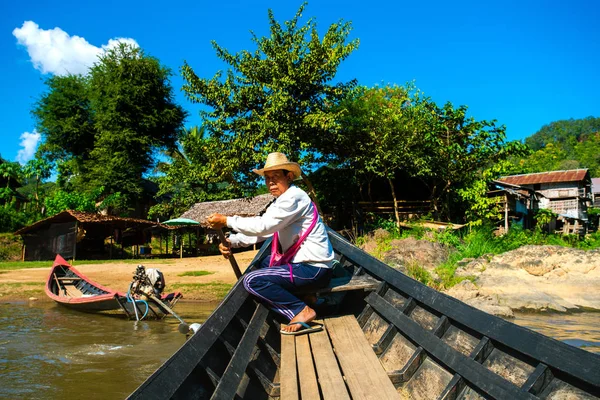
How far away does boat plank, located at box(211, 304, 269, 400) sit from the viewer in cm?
237

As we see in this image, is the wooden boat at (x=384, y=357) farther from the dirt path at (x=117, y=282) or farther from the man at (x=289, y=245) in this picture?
the dirt path at (x=117, y=282)

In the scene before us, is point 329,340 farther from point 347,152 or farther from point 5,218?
point 5,218

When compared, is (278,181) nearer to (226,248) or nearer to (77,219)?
(226,248)

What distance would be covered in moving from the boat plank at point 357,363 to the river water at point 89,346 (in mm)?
2545

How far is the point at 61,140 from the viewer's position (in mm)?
31891

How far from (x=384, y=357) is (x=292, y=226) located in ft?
4.27

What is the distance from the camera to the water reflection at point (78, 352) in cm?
473

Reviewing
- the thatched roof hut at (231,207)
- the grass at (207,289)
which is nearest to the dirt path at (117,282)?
the grass at (207,289)

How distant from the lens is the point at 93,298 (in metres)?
8.56

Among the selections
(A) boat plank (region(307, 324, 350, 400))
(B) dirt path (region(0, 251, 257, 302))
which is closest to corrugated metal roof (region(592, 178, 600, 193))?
(B) dirt path (region(0, 251, 257, 302))

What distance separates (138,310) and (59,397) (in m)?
3.74

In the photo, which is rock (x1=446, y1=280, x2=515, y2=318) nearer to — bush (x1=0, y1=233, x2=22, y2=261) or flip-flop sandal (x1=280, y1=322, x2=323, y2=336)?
flip-flop sandal (x1=280, y1=322, x2=323, y2=336)

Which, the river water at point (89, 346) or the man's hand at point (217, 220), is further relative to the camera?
the river water at point (89, 346)

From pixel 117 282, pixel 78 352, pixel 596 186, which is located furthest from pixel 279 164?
pixel 596 186
